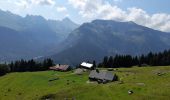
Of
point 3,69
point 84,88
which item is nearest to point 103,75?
point 84,88

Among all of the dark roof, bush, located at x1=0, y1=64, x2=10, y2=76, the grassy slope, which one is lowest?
the grassy slope

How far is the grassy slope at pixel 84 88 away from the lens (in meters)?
94.1

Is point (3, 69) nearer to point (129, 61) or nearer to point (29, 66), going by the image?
point (29, 66)

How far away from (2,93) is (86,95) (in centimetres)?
3729

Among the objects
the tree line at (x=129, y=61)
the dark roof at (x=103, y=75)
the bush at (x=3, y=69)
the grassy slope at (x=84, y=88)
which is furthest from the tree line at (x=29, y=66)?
the dark roof at (x=103, y=75)

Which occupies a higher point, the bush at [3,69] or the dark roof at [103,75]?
the bush at [3,69]

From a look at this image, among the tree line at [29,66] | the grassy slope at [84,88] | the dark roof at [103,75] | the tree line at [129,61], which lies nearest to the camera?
the grassy slope at [84,88]

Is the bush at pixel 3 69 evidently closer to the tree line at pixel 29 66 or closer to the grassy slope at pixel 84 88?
the tree line at pixel 29 66

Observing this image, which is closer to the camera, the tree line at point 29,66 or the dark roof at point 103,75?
the dark roof at point 103,75

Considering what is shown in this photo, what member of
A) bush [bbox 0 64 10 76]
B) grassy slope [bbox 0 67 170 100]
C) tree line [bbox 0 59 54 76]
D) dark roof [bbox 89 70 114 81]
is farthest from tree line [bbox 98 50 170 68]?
dark roof [bbox 89 70 114 81]

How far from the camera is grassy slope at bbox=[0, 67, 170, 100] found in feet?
309

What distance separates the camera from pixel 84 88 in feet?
349

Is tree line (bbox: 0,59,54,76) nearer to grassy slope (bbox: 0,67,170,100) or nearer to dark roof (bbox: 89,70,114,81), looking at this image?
grassy slope (bbox: 0,67,170,100)

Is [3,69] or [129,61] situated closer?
[3,69]
